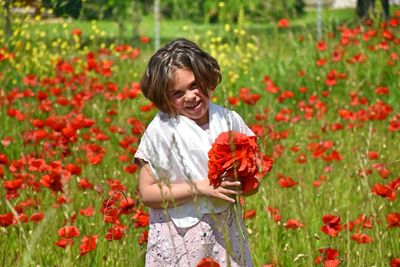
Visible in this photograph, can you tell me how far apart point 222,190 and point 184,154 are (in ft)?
0.90

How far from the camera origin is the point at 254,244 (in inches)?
128

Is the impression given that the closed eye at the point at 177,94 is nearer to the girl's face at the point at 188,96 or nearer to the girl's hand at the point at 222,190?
the girl's face at the point at 188,96

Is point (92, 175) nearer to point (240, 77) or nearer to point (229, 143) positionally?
point (229, 143)

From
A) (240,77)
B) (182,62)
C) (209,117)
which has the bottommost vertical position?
(240,77)

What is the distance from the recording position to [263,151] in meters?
2.62

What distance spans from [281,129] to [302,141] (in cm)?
32

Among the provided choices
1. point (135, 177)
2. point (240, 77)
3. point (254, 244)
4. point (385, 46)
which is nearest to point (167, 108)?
point (254, 244)

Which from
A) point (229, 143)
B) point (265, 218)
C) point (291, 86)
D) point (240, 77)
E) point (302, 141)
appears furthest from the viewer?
point (240, 77)

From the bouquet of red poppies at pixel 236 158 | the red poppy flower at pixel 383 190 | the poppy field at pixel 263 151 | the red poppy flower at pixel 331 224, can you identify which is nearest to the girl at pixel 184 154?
the poppy field at pixel 263 151

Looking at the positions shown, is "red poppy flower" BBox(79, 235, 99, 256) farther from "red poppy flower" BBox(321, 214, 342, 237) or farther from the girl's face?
"red poppy flower" BBox(321, 214, 342, 237)

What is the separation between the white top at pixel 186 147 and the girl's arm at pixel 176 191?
3cm

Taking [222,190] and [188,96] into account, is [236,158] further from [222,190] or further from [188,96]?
[188,96]

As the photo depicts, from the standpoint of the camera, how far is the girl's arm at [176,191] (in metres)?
2.11

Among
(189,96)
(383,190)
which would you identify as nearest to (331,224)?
(383,190)
